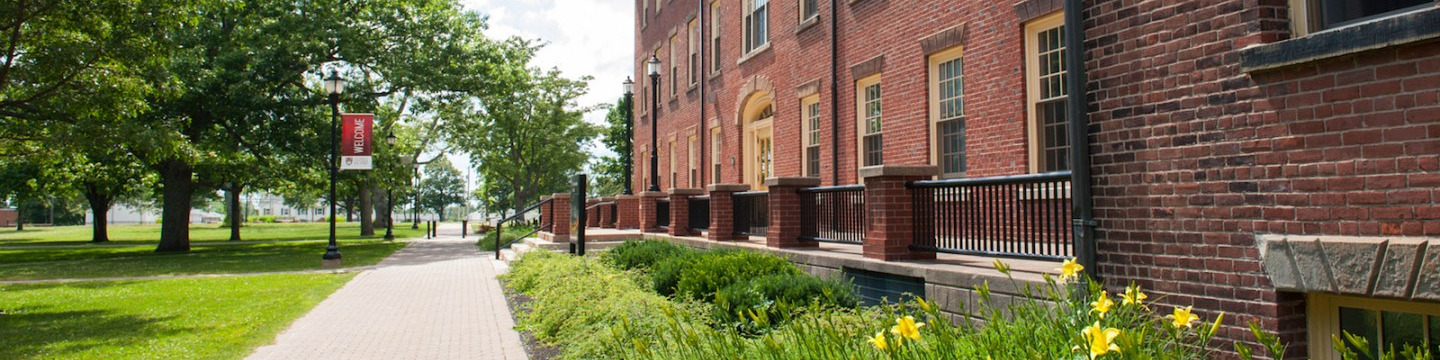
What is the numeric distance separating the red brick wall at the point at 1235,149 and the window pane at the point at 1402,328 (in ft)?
1.11

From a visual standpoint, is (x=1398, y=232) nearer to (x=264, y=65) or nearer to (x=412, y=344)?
(x=412, y=344)

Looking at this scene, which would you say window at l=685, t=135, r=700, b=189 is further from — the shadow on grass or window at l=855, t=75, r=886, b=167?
the shadow on grass

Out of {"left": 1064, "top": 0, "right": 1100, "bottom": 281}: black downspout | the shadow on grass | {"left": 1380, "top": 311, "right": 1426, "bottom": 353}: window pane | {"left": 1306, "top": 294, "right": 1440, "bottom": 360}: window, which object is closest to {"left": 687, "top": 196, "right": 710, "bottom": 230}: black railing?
the shadow on grass

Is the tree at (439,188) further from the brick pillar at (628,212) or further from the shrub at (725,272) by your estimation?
the shrub at (725,272)

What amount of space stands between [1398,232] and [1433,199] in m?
0.19

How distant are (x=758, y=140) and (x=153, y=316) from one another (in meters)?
10.5

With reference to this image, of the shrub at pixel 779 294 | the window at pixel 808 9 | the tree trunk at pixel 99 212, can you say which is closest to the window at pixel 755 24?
the window at pixel 808 9

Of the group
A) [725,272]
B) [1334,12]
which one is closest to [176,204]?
[725,272]

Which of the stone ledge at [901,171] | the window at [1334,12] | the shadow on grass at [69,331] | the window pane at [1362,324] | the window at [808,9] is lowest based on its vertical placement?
the shadow on grass at [69,331]

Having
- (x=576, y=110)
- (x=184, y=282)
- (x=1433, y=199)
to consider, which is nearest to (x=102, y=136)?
(x=184, y=282)

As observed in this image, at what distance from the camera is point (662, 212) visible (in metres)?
16.0

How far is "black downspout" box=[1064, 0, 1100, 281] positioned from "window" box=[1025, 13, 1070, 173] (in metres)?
3.89

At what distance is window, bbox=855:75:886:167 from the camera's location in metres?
12.1

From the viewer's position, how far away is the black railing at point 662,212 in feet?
51.5
